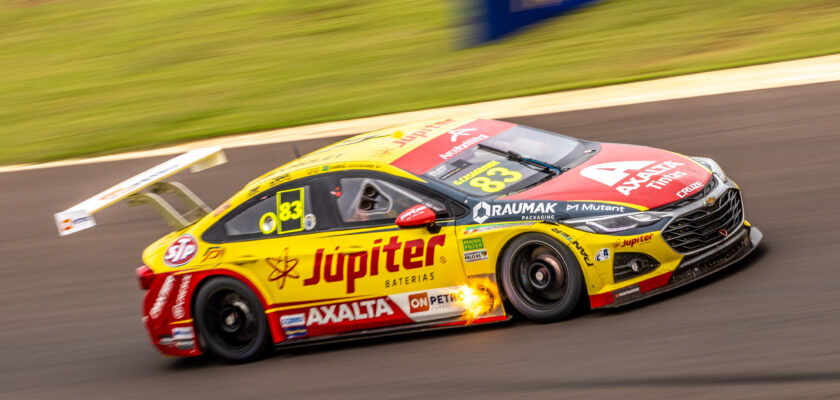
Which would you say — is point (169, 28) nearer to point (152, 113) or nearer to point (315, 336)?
point (152, 113)

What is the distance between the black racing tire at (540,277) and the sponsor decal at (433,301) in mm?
363

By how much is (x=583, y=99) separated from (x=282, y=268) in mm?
7130

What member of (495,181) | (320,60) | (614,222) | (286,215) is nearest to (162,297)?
(286,215)

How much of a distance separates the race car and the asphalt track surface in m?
0.22

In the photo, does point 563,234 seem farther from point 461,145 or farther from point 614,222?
point 461,145

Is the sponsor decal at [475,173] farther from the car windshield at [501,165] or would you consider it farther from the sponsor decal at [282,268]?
the sponsor decal at [282,268]

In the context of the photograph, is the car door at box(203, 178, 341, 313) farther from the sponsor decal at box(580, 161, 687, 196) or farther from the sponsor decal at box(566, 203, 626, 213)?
the sponsor decal at box(580, 161, 687, 196)

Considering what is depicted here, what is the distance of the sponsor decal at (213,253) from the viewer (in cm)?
810

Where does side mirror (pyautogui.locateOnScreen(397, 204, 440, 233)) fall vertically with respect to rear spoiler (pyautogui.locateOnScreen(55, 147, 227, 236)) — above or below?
below

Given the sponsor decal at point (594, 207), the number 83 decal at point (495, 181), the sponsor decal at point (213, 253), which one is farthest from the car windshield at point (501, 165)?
the sponsor decal at point (213, 253)

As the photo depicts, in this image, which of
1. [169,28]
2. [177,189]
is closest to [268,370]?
[177,189]

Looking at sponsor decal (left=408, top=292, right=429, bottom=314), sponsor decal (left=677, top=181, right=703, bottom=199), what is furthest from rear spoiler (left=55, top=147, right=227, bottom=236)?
sponsor decal (left=677, top=181, right=703, bottom=199)

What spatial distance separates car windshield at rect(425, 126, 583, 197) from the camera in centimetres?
735

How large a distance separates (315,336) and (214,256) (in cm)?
103
